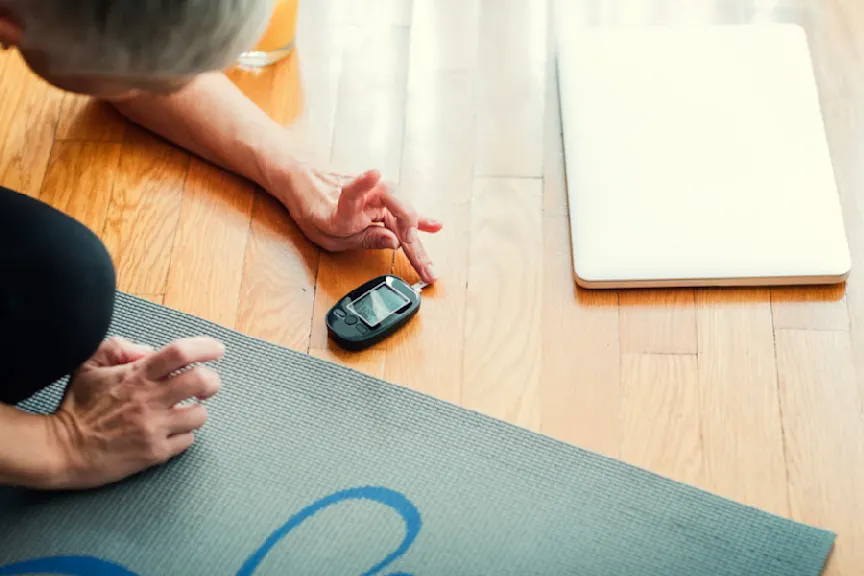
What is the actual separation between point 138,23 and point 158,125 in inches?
24.4

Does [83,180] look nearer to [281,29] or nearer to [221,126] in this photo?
[221,126]

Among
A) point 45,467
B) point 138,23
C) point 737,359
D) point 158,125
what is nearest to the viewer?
point 138,23

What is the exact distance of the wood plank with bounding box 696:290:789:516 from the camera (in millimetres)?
940

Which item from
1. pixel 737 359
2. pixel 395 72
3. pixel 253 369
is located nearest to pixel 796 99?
pixel 737 359

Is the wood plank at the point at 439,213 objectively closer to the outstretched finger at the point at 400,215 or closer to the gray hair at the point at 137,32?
the outstretched finger at the point at 400,215

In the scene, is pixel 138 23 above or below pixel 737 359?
above

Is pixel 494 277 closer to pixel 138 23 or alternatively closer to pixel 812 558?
pixel 812 558

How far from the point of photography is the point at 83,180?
115 cm

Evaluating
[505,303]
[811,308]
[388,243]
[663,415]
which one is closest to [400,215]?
[388,243]

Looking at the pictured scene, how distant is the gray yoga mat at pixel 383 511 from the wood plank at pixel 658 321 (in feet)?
0.49

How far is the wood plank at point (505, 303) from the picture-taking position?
1001mm

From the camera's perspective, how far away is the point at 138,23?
553 millimetres

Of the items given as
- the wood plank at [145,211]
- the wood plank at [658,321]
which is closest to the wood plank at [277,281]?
the wood plank at [145,211]

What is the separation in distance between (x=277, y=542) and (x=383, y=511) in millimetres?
109
